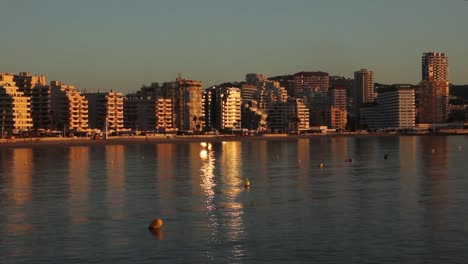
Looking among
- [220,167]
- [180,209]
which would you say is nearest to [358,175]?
[220,167]

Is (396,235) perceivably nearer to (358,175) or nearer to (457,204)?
(457,204)

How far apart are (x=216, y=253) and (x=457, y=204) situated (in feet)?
66.4

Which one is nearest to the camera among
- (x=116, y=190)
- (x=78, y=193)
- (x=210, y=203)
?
(x=210, y=203)

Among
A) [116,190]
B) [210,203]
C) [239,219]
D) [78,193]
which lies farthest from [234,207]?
[116,190]

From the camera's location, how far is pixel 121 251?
34.2 metres

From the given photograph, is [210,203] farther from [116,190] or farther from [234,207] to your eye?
[116,190]

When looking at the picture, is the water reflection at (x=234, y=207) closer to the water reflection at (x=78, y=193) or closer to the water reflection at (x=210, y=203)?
the water reflection at (x=210, y=203)

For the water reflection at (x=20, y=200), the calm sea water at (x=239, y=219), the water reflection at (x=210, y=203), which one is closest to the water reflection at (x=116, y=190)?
the calm sea water at (x=239, y=219)

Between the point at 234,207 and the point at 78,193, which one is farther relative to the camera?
the point at 78,193

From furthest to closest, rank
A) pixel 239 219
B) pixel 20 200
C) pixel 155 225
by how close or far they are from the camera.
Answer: pixel 20 200 → pixel 239 219 → pixel 155 225

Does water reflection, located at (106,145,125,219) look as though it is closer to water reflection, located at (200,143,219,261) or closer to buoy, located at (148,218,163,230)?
buoy, located at (148,218,163,230)

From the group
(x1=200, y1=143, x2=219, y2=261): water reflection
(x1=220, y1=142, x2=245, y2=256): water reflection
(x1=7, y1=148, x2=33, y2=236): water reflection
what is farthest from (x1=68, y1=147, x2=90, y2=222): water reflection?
(x1=220, y1=142, x2=245, y2=256): water reflection

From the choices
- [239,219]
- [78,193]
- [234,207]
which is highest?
[78,193]

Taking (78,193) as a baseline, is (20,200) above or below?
below
